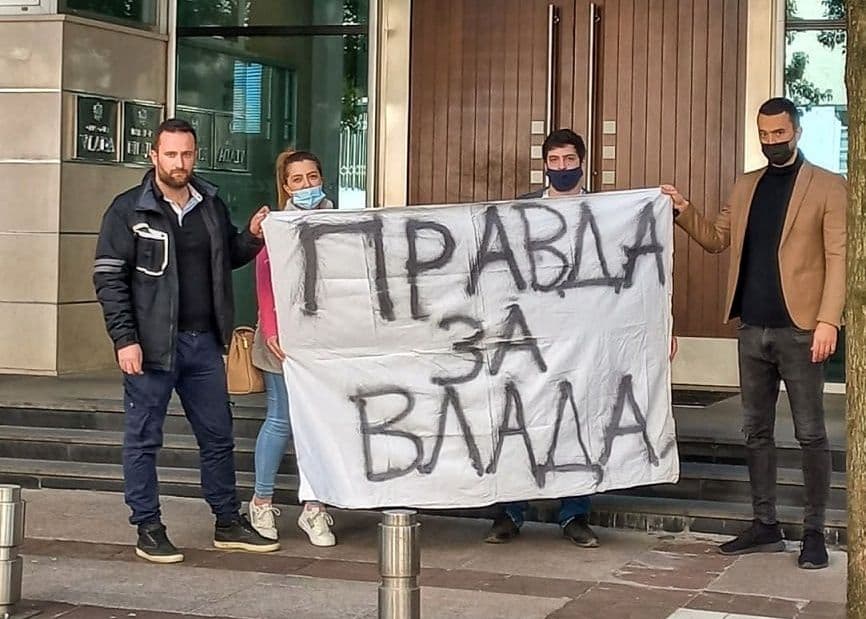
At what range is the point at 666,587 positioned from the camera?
21.4ft

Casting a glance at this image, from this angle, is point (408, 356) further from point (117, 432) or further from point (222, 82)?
point (222, 82)

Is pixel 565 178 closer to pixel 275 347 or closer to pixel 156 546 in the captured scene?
pixel 275 347

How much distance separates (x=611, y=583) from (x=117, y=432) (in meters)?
4.06

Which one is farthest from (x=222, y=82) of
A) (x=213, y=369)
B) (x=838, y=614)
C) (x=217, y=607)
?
(x=838, y=614)

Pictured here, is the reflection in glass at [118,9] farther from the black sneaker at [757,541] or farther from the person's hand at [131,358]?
the black sneaker at [757,541]

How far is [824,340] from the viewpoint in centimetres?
663

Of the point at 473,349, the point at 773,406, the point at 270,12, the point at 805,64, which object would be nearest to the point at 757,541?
the point at 773,406

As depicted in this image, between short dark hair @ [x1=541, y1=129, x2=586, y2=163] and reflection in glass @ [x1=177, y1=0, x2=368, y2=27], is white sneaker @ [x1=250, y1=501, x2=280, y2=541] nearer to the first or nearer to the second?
short dark hair @ [x1=541, y1=129, x2=586, y2=163]

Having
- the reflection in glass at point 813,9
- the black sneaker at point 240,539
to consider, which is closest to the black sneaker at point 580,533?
the black sneaker at point 240,539

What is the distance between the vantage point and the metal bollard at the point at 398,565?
16.6 feet

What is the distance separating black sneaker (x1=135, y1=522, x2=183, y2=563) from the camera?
273 inches

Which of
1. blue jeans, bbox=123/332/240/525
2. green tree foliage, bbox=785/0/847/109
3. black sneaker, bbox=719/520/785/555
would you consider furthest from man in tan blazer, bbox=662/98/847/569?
green tree foliage, bbox=785/0/847/109

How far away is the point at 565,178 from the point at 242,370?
1848mm

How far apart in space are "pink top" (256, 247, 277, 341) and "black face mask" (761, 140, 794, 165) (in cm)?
243
